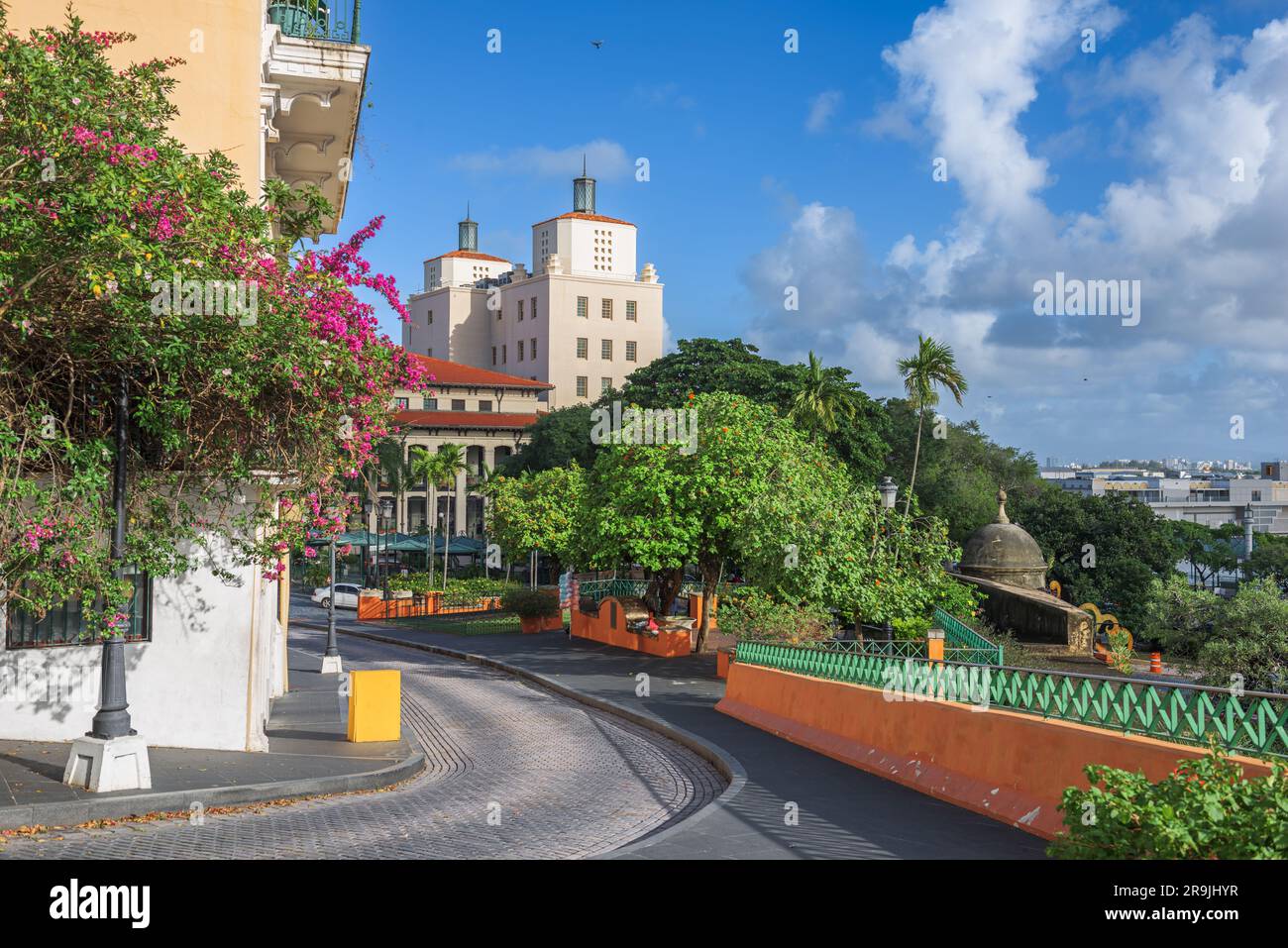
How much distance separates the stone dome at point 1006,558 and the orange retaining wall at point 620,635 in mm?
12683

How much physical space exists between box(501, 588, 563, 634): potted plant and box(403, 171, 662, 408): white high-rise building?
69477mm

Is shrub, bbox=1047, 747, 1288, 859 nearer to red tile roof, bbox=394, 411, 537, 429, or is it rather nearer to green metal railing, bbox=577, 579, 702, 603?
green metal railing, bbox=577, 579, 702, 603

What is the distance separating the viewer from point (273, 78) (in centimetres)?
1817

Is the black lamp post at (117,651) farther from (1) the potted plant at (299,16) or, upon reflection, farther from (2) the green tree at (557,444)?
(2) the green tree at (557,444)

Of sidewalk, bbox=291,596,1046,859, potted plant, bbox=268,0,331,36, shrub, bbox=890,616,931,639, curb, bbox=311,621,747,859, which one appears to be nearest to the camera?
sidewalk, bbox=291,596,1046,859

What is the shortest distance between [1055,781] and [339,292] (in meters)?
9.02

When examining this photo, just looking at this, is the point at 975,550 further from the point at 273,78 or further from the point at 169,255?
the point at 169,255

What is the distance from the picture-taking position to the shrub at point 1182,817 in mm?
6383

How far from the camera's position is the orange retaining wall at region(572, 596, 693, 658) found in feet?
106

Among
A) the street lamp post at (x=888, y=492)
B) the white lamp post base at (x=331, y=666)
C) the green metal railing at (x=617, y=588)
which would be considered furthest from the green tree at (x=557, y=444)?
the street lamp post at (x=888, y=492)

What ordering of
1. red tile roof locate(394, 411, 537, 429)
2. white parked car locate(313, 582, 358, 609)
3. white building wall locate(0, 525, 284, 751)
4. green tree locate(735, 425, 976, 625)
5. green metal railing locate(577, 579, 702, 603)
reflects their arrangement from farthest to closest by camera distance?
red tile roof locate(394, 411, 537, 429) → white parked car locate(313, 582, 358, 609) → green metal railing locate(577, 579, 702, 603) → green tree locate(735, 425, 976, 625) → white building wall locate(0, 525, 284, 751)

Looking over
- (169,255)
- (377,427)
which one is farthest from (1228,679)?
(169,255)

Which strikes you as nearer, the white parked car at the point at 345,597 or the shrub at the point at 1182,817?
the shrub at the point at 1182,817

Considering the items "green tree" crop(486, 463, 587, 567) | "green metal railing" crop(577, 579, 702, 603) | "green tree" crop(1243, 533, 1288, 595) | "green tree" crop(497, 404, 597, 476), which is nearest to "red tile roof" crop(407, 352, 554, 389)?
"green tree" crop(497, 404, 597, 476)
